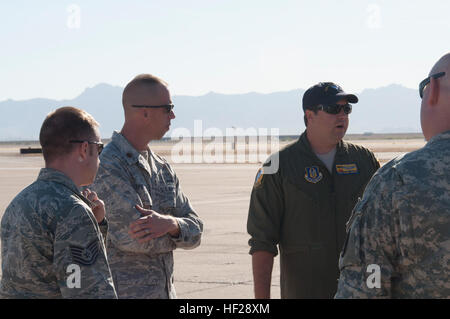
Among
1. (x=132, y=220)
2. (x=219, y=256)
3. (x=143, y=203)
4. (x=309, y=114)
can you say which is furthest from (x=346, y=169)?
(x=219, y=256)

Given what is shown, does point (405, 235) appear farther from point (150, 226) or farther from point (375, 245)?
point (150, 226)

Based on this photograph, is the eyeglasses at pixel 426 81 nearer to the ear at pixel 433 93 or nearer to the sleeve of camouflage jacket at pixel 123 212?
the ear at pixel 433 93

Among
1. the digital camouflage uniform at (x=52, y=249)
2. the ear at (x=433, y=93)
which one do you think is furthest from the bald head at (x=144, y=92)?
the ear at (x=433, y=93)

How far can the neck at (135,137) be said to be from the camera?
13.5ft

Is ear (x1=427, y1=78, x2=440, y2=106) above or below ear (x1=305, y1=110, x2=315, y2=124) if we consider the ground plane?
above

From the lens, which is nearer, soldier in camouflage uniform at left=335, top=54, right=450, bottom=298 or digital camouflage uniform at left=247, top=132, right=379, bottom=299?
soldier in camouflage uniform at left=335, top=54, right=450, bottom=298

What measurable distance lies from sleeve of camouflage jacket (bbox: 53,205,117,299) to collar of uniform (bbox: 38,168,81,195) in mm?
188

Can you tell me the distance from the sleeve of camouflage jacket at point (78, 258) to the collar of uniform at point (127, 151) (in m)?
1.35

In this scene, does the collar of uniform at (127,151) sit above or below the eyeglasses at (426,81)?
below

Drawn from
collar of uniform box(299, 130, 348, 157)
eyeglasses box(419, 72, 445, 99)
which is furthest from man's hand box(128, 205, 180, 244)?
eyeglasses box(419, 72, 445, 99)

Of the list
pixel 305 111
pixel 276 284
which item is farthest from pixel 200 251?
pixel 305 111

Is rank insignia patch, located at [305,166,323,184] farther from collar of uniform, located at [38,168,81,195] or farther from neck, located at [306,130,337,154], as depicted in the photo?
collar of uniform, located at [38,168,81,195]

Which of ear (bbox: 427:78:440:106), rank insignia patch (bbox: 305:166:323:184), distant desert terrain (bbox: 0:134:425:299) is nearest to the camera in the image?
ear (bbox: 427:78:440:106)

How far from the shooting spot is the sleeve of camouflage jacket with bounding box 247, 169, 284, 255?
4.19 metres
